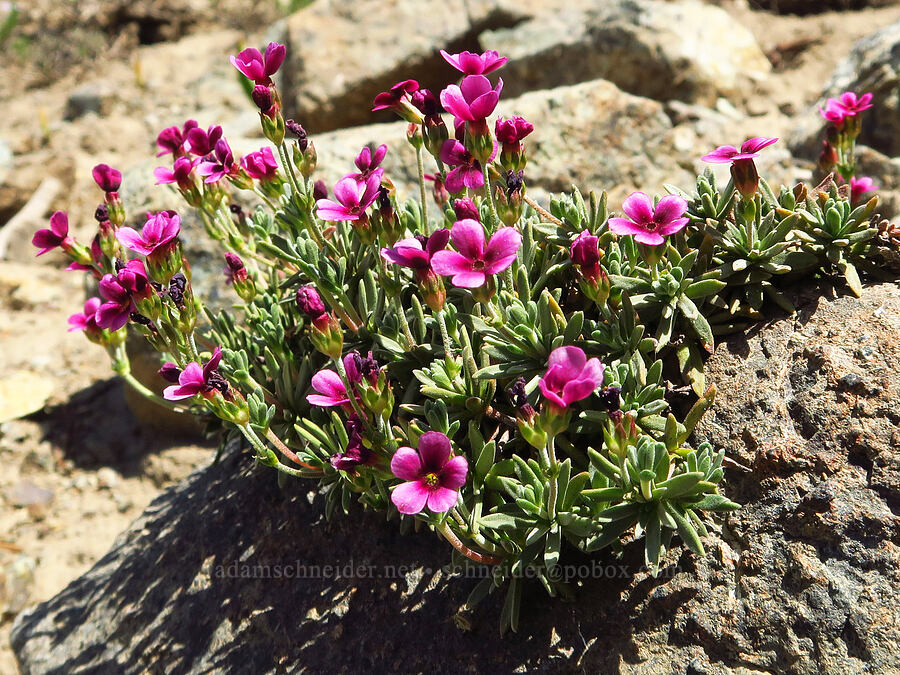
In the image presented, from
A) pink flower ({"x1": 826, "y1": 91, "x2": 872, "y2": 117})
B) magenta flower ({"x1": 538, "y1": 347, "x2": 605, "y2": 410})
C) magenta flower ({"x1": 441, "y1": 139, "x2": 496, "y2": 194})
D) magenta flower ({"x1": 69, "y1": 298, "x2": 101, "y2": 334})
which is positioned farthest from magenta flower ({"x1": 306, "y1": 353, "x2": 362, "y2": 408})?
pink flower ({"x1": 826, "y1": 91, "x2": 872, "y2": 117})

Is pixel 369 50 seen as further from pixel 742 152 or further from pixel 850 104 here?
pixel 742 152

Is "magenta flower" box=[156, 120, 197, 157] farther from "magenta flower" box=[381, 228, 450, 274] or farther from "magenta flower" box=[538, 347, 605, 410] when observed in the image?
"magenta flower" box=[538, 347, 605, 410]

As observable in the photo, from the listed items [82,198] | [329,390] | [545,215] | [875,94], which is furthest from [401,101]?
[82,198]

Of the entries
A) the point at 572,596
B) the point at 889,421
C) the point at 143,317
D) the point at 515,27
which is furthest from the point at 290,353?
→ the point at 515,27

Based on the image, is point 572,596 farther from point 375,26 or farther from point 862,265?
point 375,26

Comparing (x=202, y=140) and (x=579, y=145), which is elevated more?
(x=202, y=140)
